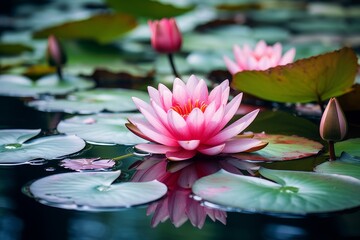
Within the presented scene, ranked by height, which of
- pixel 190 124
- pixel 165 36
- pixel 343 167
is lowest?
pixel 343 167

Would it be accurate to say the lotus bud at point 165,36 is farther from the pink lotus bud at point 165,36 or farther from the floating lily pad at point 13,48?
the floating lily pad at point 13,48

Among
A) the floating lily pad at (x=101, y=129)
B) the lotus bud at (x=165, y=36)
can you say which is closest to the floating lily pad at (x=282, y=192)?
the floating lily pad at (x=101, y=129)

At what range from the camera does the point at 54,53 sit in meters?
2.24

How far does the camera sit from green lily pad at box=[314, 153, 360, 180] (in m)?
1.24

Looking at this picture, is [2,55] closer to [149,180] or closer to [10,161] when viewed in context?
[10,161]

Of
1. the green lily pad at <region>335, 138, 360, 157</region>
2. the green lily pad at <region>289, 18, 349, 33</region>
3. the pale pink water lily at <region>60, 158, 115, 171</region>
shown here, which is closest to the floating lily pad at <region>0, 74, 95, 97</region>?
the pale pink water lily at <region>60, 158, 115, 171</region>

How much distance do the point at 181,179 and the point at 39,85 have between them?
3.66 feet

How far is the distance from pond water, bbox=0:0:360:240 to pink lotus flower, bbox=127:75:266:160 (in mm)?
34

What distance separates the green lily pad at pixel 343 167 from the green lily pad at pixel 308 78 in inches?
11.1

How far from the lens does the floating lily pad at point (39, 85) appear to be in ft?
6.81

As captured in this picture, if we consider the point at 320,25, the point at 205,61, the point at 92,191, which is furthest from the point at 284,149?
the point at 320,25

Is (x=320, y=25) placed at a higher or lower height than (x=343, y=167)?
higher

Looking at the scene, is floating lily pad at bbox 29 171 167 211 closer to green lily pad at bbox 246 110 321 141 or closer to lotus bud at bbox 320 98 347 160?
lotus bud at bbox 320 98 347 160

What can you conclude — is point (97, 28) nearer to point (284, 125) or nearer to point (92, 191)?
point (284, 125)
